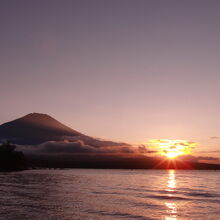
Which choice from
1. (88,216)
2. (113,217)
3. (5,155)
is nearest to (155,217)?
(113,217)

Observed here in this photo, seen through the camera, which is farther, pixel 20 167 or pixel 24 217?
pixel 20 167

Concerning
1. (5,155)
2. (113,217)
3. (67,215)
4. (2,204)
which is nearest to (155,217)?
(113,217)

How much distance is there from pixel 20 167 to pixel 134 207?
522 feet

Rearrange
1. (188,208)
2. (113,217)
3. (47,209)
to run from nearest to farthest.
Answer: (113,217) → (47,209) → (188,208)

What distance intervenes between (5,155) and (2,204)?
140m

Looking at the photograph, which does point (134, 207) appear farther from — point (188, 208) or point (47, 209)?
point (47, 209)

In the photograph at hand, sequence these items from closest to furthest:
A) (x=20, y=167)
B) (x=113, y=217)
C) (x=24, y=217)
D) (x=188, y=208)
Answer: (x=24, y=217) → (x=113, y=217) → (x=188, y=208) → (x=20, y=167)

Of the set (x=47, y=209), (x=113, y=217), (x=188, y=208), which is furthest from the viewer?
(x=188, y=208)

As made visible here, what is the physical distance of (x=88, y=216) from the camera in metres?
35.6

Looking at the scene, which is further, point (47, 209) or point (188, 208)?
point (188, 208)

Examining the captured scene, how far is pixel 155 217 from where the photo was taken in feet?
122

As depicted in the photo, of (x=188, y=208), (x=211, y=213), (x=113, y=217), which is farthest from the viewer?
(x=188, y=208)

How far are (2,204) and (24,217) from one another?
9.17 m

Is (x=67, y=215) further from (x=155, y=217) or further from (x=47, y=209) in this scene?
(x=155, y=217)
